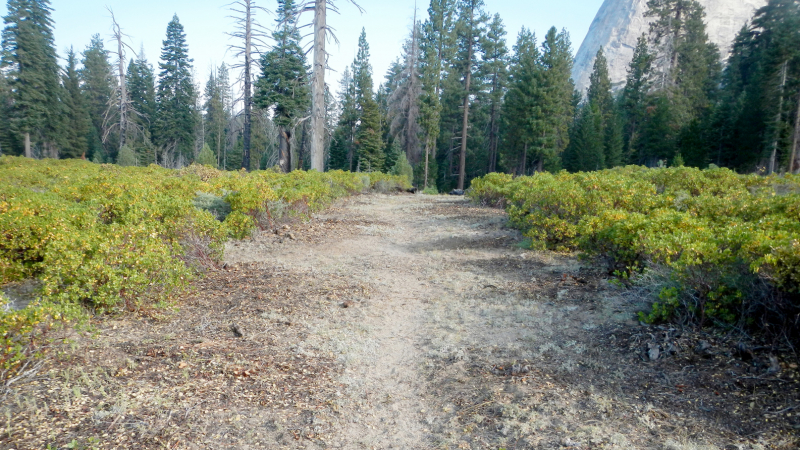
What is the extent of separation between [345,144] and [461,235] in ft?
111

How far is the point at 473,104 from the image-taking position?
4006 centimetres

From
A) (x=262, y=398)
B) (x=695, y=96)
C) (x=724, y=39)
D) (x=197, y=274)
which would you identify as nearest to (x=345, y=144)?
(x=695, y=96)

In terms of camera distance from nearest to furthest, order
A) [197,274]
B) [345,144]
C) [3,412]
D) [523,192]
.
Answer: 1. [3,412]
2. [197,274]
3. [523,192]
4. [345,144]

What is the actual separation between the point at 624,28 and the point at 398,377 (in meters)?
112

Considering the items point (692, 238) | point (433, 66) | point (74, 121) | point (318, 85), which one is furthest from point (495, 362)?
point (74, 121)

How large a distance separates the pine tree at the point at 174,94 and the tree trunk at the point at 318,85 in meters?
31.2

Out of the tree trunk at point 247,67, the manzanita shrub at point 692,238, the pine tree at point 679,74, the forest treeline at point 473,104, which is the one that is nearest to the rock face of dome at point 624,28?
the pine tree at point 679,74

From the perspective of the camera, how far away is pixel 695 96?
124 ft

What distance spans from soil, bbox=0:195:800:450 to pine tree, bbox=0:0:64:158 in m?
36.8

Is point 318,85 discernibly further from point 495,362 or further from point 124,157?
point 124,157

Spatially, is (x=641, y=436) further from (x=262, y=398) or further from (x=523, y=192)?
(x=523, y=192)

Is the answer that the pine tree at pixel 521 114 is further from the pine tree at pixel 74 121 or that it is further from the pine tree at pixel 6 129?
the pine tree at pixel 6 129

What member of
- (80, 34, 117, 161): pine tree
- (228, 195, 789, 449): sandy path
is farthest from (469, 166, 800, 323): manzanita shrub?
(80, 34, 117, 161): pine tree

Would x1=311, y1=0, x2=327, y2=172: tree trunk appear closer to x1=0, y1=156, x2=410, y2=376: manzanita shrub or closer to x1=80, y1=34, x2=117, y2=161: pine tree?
x1=0, y1=156, x2=410, y2=376: manzanita shrub
